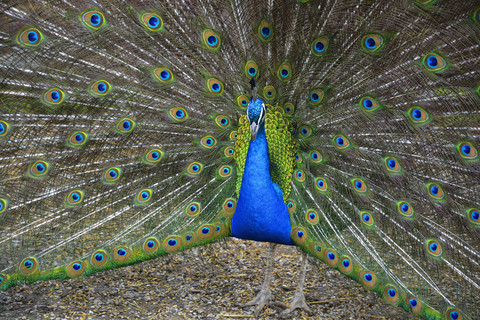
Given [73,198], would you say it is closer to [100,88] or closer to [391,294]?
[100,88]

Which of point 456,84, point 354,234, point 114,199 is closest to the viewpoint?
point 456,84

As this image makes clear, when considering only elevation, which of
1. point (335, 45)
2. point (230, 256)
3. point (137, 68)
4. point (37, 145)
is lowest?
point (230, 256)

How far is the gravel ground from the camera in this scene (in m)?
3.37

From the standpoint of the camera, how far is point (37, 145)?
3.01m

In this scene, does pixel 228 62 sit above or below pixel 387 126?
above

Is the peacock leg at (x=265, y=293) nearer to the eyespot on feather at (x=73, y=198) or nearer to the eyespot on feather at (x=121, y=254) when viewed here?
the eyespot on feather at (x=121, y=254)

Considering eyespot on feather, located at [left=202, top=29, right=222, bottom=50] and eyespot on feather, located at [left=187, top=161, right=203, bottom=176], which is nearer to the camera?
eyespot on feather, located at [left=202, top=29, right=222, bottom=50]

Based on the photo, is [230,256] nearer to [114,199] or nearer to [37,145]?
[114,199]

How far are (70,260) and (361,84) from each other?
209cm

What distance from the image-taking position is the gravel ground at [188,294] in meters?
3.37

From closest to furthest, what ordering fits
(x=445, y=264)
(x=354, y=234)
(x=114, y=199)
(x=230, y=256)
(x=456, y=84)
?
(x=456, y=84), (x=445, y=264), (x=354, y=234), (x=114, y=199), (x=230, y=256)

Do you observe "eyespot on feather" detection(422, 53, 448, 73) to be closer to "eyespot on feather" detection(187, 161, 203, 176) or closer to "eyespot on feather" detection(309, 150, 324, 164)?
"eyespot on feather" detection(309, 150, 324, 164)

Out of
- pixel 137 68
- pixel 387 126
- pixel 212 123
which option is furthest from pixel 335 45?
pixel 137 68

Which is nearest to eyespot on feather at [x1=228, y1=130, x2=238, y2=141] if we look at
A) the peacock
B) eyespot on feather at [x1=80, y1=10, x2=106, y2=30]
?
the peacock
